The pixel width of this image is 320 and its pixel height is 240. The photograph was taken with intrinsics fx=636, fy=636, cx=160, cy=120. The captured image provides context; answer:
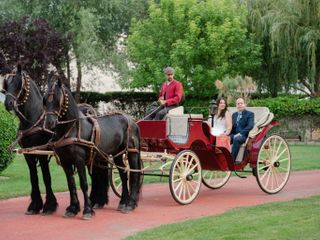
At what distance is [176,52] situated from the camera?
95.8 ft

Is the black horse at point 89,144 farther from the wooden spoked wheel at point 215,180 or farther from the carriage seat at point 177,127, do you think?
the wooden spoked wheel at point 215,180

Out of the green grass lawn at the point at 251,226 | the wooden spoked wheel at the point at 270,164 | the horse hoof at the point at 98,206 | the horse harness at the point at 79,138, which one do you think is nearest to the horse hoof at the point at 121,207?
the horse hoof at the point at 98,206

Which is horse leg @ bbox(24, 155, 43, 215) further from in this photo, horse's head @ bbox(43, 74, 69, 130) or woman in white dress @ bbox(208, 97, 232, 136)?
woman in white dress @ bbox(208, 97, 232, 136)

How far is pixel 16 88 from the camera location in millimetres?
10148

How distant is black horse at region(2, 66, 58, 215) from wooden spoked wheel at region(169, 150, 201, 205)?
2.17 m

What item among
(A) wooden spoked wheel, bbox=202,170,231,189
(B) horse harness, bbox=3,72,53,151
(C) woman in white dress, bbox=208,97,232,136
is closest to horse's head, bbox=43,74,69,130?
(B) horse harness, bbox=3,72,53,151

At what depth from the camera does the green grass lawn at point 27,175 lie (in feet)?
43.3

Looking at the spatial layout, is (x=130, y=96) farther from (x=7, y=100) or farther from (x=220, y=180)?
(x=7, y=100)

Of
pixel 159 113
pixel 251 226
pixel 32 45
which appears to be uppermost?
pixel 32 45

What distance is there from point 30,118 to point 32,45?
19055 millimetres

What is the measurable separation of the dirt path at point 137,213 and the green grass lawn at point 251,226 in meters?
0.56

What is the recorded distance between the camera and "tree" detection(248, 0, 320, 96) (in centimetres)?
2898

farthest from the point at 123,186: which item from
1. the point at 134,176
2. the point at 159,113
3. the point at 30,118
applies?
the point at 30,118

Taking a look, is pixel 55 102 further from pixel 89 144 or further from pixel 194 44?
pixel 194 44
